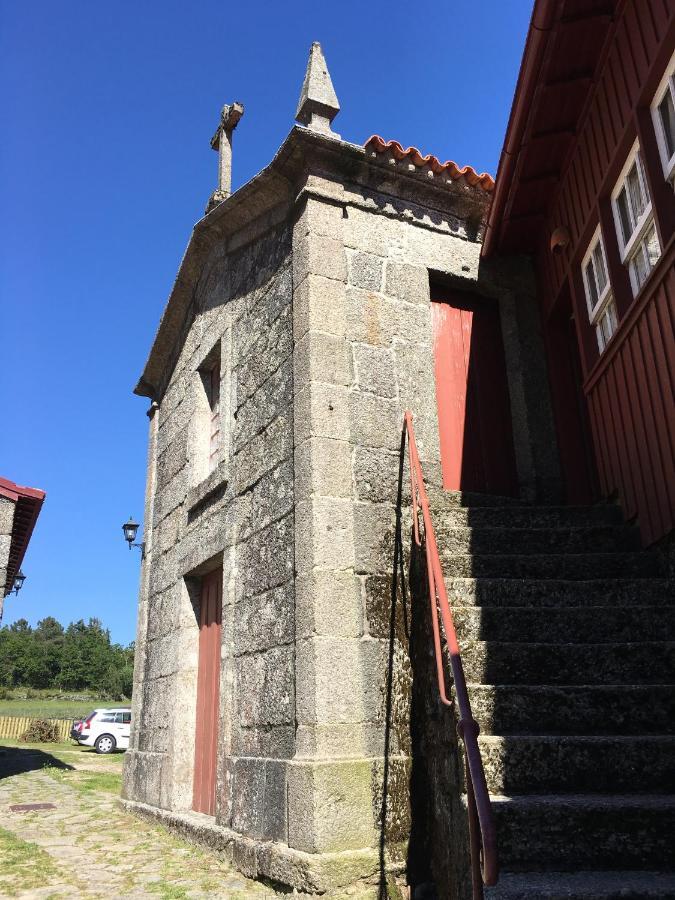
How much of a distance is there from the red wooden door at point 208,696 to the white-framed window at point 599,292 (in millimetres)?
3688

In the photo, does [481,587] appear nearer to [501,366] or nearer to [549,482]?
[549,482]

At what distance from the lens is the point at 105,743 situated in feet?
62.3

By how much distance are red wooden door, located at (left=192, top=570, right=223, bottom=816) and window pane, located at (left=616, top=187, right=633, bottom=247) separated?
13.6ft

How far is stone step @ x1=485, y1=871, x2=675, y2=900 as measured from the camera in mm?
2307

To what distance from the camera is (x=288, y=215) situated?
5.56 metres

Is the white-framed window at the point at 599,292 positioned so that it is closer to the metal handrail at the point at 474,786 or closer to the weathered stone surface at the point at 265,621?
the metal handrail at the point at 474,786

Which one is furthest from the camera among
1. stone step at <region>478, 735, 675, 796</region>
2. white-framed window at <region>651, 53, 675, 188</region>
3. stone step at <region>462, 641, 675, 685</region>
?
white-framed window at <region>651, 53, 675, 188</region>

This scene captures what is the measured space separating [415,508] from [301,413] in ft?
3.24

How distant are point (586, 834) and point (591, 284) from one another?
3838 mm

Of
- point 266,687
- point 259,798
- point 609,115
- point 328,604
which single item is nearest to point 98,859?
point 259,798

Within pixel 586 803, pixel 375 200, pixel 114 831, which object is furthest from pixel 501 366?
pixel 114 831

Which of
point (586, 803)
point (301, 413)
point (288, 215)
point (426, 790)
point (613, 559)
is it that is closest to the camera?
point (586, 803)

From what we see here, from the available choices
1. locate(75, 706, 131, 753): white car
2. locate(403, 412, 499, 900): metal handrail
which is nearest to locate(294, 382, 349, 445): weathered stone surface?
locate(403, 412, 499, 900): metal handrail

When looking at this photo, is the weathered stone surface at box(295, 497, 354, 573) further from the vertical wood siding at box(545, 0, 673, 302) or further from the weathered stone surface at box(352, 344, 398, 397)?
the vertical wood siding at box(545, 0, 673, 302)
